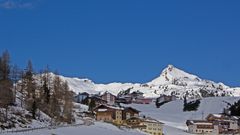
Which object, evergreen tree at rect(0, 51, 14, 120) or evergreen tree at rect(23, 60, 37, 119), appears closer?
evergreen tree at rect(0, 51, 14, 120)

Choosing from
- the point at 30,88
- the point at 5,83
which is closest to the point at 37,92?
the point at 30,88

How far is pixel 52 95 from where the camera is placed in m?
98.1

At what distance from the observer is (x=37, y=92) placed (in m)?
97.3

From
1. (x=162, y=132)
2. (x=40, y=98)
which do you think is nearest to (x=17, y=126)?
(x=40, y=98)

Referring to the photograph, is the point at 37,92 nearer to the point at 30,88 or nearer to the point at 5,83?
the point at 30,88

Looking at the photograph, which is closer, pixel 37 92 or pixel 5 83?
pixel 5 83

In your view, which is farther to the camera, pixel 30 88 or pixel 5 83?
pixel 30 88

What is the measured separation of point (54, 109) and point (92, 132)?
21.9 m

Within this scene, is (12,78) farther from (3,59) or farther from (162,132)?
(162,132)

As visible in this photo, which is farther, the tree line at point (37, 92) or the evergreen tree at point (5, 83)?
the tree line at point (37, 92)

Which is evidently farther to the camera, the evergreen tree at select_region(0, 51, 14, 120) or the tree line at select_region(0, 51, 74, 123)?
the tree line at select_region(0, 51, 74, 123)

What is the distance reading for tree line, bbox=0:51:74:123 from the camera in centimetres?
8750

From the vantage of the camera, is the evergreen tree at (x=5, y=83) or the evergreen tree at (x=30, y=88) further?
the evergreen tree at (x=30, y=88)

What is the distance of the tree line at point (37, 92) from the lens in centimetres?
8750
